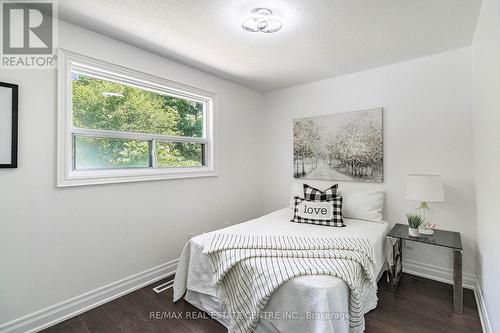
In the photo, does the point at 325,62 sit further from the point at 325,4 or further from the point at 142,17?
the point at 142,17

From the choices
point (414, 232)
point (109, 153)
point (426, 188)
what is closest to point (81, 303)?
point (109, 153)

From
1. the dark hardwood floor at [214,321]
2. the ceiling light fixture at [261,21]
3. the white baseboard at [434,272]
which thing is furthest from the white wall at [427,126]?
the ceiling light fixture at [261,21]

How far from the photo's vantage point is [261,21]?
187cm

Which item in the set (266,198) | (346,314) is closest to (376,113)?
(266,198)

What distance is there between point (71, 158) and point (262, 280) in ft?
6.00

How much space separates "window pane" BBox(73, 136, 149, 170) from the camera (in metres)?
2.13

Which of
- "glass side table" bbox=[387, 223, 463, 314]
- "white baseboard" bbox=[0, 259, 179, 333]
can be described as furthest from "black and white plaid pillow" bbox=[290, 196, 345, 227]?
"white baseboard" bbox=[0, 259, 179, 333]

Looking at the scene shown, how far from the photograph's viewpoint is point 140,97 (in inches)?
99.7

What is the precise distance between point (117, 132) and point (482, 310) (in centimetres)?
342

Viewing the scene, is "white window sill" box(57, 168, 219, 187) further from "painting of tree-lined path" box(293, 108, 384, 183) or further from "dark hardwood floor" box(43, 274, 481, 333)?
"painting of tree-lined path" box(293, 108, 384, 183)

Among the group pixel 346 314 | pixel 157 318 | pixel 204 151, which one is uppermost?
pixel 204 151

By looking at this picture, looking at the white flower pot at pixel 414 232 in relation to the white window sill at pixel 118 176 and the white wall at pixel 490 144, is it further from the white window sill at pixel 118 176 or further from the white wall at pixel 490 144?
the white window sill at pixel 118 176

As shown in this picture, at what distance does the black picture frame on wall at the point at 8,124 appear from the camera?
164cm

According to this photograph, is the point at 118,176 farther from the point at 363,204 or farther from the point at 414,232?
the point at 414,232
